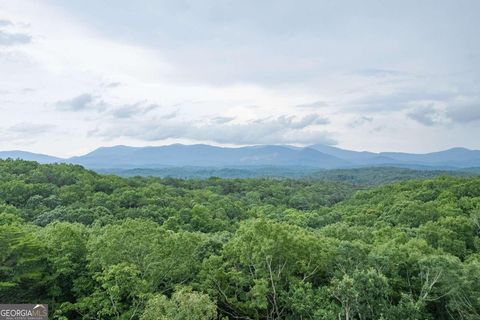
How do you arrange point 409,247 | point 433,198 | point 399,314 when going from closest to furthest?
point 399,314 < point 409,247 < point 433,198

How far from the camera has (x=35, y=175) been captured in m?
63.3

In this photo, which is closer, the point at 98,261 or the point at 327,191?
the point at 98,261

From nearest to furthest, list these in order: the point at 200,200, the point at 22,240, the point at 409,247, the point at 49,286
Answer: the point at 22,240 < the point at 49,286 < the point at 409,247 < the point at 200,200

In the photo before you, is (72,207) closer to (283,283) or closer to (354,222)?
(354,222)

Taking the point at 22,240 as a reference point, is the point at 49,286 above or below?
below

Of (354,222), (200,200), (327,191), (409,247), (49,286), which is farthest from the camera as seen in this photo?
(327,191)

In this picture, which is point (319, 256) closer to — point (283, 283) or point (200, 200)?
point (283, 283)

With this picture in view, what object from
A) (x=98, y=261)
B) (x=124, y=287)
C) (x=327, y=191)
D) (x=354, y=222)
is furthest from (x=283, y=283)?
(x=327, y=191)

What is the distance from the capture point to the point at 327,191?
105m

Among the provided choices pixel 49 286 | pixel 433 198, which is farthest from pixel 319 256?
pixel 433 198

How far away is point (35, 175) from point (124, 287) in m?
51.4

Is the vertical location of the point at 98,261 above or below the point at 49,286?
above

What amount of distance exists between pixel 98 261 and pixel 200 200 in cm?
4875

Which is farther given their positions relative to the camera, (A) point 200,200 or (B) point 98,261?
(A) point 200,200
